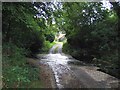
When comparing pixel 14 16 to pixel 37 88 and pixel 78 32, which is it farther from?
pixel 78 32

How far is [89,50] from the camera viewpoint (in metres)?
22.5

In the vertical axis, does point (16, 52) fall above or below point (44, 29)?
below

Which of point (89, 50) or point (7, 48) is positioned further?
point (89, 50)

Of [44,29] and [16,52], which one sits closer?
[16,52]

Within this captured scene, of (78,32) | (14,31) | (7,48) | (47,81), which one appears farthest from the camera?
(78,32)

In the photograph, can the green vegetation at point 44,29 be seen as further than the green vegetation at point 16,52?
Yes

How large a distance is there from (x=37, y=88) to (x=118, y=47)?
594 centimetres

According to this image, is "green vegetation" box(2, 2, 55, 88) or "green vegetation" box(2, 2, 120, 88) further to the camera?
"green vegetation" box(2, 2, 120, 88)

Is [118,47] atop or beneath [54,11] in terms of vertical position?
beneath

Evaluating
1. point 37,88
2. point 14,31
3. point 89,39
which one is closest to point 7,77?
point 37,88

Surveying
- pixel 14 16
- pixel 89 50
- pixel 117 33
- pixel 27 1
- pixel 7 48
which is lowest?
pixel 89 50

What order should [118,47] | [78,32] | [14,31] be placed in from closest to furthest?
[118,47] → [14,31] → [78,32]

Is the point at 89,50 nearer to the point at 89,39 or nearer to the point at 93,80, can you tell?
the point at 89,39

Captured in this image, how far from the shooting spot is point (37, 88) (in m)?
8.23
